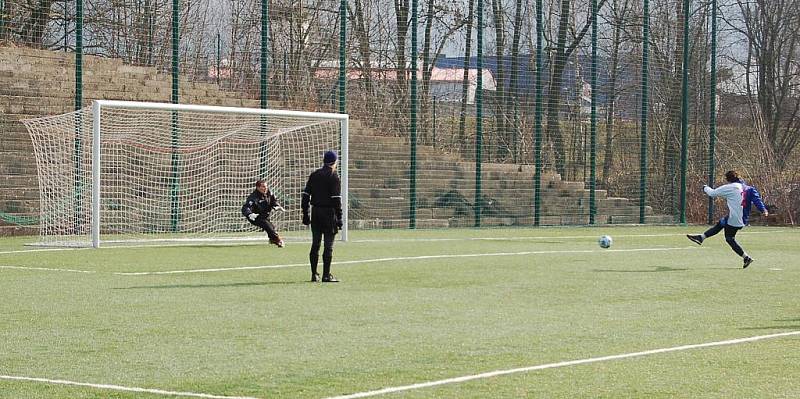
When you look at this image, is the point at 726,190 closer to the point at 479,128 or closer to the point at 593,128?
the point at 479,128

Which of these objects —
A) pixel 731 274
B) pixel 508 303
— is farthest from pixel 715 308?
pixel 731 274

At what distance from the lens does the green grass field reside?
331 inches

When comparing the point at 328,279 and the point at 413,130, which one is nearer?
the point at 328,279

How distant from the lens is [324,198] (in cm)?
1603

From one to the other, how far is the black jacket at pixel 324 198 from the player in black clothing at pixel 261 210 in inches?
269

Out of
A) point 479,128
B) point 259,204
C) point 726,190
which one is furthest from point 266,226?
point 479,128

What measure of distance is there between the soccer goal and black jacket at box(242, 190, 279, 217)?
1.23 meters

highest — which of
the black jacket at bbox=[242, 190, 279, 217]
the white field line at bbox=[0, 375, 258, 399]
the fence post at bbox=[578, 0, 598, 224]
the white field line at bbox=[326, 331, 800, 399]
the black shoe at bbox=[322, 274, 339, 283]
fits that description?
the fence post at bbox=[578, 0, 598, 224]

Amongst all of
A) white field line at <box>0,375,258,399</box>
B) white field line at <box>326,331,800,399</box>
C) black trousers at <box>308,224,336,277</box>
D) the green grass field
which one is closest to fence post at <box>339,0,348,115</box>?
the green grass field

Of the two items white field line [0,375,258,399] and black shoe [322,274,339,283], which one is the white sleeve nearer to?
black shoe [322,274,339,283]

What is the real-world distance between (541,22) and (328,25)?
20.5 feet

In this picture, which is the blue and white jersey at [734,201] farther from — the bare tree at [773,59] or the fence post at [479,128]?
the bare tree at [773,59]

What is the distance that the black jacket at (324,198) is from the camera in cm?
1598

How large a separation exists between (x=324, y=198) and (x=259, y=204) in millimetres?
7463
